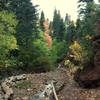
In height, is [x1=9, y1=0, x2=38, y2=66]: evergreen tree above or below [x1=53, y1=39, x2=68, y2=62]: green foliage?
above

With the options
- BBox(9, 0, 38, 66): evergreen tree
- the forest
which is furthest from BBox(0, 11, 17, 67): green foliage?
BBox(9, 0, 38, 66): evergreen tree

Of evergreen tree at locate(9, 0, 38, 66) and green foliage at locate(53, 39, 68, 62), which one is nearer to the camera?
evergreen tree at locate(9, 0, 38, 66)

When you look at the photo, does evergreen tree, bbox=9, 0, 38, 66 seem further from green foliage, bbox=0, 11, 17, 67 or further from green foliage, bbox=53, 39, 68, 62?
green foliage, bbox=53, 39, 68, 62

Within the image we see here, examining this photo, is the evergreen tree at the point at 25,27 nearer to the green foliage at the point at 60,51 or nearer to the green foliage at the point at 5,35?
the green foliage at the point at 5,35

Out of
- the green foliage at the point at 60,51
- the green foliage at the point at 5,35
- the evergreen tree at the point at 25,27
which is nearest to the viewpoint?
the green foliage at the point at 5,35

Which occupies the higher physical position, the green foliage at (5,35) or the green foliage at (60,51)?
the green foliage at (5,35)

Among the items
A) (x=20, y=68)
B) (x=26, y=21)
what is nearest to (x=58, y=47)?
(x=26, y=21)

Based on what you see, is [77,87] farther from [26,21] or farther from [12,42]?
[26,21]

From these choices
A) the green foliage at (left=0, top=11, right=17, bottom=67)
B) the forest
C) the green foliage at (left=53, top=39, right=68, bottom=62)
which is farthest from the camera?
the green foliage at (left=53, top=39, right=68, bottom=62)

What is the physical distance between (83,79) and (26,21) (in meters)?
27.5

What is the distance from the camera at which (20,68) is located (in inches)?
1700

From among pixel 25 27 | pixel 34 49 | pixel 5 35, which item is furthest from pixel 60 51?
pixel 5 35

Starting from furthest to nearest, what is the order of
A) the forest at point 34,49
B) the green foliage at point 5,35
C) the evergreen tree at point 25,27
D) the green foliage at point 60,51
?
1. the green foliage at point 60,51
2. the evergreen tree at point 25,27
3. the green foliage at point 5,35
4. the forest at point 34,49

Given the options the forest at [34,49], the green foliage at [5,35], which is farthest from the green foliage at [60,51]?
the green foliage at [5,35]
